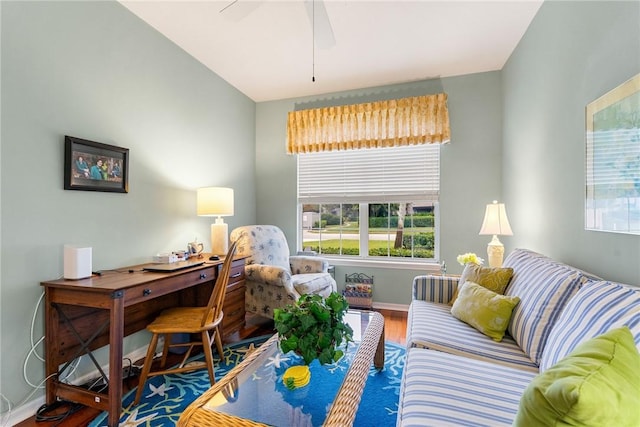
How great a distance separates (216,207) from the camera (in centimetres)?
277

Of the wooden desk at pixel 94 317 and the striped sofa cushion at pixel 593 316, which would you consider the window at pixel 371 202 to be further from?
the striped sofa cushion at pixel 593 316

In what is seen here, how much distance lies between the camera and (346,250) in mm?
3881

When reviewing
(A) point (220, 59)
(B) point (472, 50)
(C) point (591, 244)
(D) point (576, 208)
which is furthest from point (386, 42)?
(C) point (591, 244)

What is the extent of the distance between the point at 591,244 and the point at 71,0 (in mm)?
3444

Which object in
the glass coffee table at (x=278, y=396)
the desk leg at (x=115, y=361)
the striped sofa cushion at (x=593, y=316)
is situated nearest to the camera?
the striped sofa cushion at (x=593, y=316)

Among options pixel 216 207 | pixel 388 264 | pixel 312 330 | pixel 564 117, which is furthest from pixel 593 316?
pixel 216 207

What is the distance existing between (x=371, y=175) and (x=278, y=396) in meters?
2.85

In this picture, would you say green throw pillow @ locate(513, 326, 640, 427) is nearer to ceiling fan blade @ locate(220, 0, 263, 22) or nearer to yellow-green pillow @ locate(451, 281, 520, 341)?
yellow-green pillow @ locate(451, 281, 520, 341)

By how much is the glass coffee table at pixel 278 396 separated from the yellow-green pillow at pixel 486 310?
2.22 feet

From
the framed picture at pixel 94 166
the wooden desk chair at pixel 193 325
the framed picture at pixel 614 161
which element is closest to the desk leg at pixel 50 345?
the wooden desk chair at pixel 193 325

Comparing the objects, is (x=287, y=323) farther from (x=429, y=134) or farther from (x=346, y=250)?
(x=429, y=134)

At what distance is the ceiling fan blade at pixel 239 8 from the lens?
1947mm

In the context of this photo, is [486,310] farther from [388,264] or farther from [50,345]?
[50,345]

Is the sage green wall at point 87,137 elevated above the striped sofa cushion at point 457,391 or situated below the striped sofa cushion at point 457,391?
above
